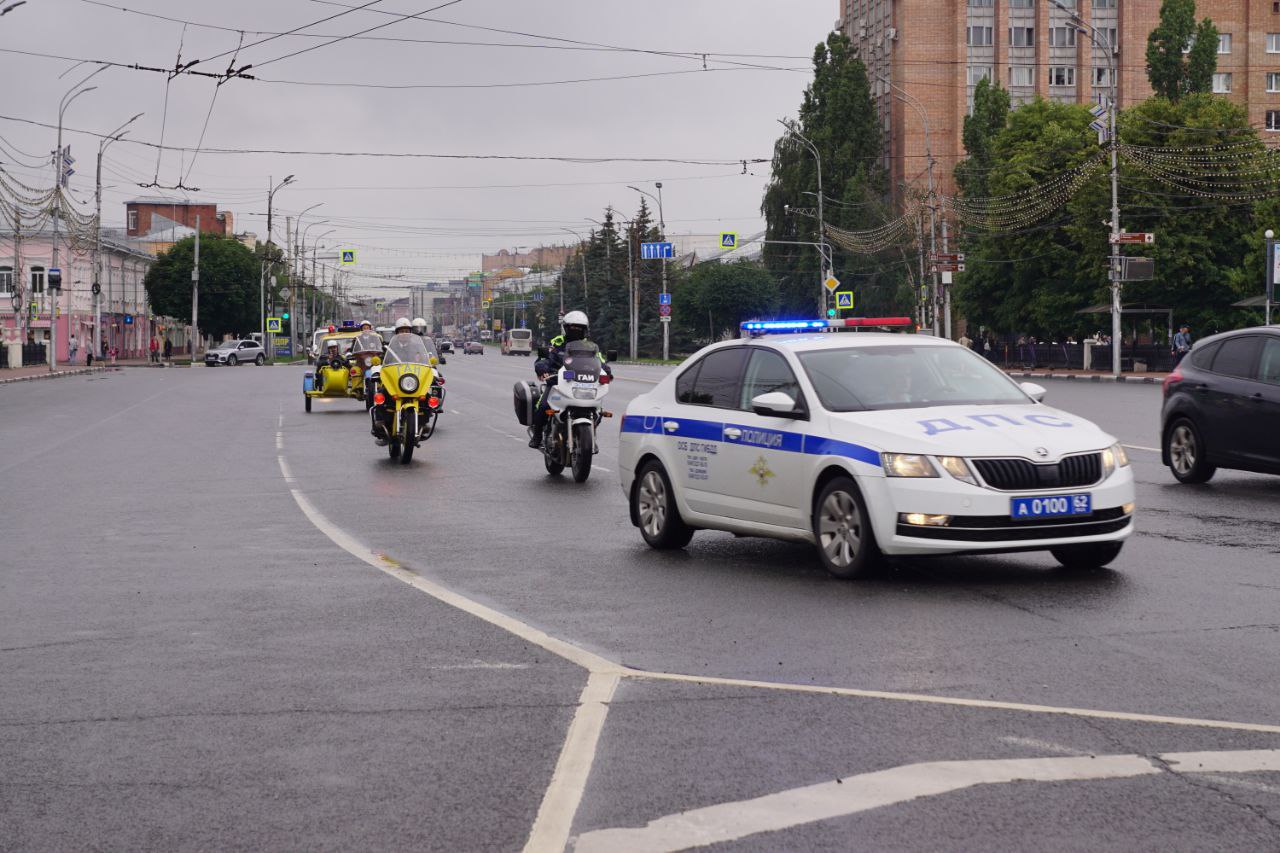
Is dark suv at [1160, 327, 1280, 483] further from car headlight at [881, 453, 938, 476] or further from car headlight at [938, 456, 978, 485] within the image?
car headlight at [881, 453, 938, 476]

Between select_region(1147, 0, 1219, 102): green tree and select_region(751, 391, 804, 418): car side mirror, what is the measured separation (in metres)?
71.3

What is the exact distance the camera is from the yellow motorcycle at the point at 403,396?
2022 centimetres

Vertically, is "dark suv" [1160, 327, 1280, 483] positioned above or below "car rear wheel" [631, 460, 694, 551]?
above

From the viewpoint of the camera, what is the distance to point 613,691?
6672 mm

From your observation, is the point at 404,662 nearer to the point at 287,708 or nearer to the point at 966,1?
the point at 287,708

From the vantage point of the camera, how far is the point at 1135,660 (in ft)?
23.8

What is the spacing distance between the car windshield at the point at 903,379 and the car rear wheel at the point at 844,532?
2.05 ft

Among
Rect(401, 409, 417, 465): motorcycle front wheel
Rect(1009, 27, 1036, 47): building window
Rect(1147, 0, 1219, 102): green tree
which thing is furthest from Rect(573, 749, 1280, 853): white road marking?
Rect(1009, 27, 1036, 47): building window

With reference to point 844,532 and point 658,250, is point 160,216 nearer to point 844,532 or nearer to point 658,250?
point 658,250

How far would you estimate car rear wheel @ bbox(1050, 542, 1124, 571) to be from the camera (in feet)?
32.9

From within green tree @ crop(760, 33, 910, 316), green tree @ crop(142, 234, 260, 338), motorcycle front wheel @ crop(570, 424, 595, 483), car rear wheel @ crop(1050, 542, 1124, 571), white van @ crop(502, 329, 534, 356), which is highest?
green tree @ crop(760, 33, 910, 316)

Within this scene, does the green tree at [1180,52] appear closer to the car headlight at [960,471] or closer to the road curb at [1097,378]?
the road curb at [1097,378]

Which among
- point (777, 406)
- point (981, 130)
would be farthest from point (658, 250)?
point (777, 406)

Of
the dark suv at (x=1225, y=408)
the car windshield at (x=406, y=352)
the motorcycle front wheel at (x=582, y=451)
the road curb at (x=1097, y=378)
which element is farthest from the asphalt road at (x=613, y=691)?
the road curb at (x=1097, y=378)
